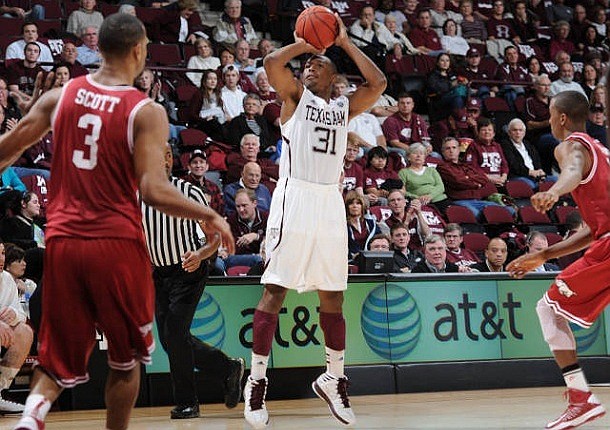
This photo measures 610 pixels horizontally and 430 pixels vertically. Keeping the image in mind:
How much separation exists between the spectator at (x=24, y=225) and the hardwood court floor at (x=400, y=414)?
2152 mm

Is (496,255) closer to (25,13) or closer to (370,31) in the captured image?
(370,31)

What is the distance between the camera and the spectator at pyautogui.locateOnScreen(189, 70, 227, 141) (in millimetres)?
13227

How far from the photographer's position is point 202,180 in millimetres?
11359

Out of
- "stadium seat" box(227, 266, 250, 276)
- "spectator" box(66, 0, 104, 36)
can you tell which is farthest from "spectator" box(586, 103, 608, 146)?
"spectator" box(66, 0, 104, 36)

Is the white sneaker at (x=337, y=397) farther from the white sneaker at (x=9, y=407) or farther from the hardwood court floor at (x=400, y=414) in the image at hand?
the white sneaker at (x=9, y=407)

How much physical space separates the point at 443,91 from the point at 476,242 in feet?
12.2

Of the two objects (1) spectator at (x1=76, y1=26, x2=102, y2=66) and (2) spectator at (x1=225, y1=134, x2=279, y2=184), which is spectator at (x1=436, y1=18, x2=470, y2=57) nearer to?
(2) spectator at (x1=225, y1=134, x2=279, y2=184)

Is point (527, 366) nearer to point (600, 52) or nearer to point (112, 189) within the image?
point (112, 189)

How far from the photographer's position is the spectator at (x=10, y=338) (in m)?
7.94

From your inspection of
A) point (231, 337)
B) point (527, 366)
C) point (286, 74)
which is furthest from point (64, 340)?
point (527, 366)

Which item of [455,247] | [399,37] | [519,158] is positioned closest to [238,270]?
[455,247]

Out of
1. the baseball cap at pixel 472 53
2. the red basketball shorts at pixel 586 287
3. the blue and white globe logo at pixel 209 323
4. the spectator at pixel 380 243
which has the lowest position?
the blue and white globe logo at pixel 209 323

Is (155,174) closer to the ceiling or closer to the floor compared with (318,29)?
closer to the floor

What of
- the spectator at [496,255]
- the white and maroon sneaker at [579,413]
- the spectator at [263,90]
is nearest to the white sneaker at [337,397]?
the white and maroon sneaker at [579,413]
